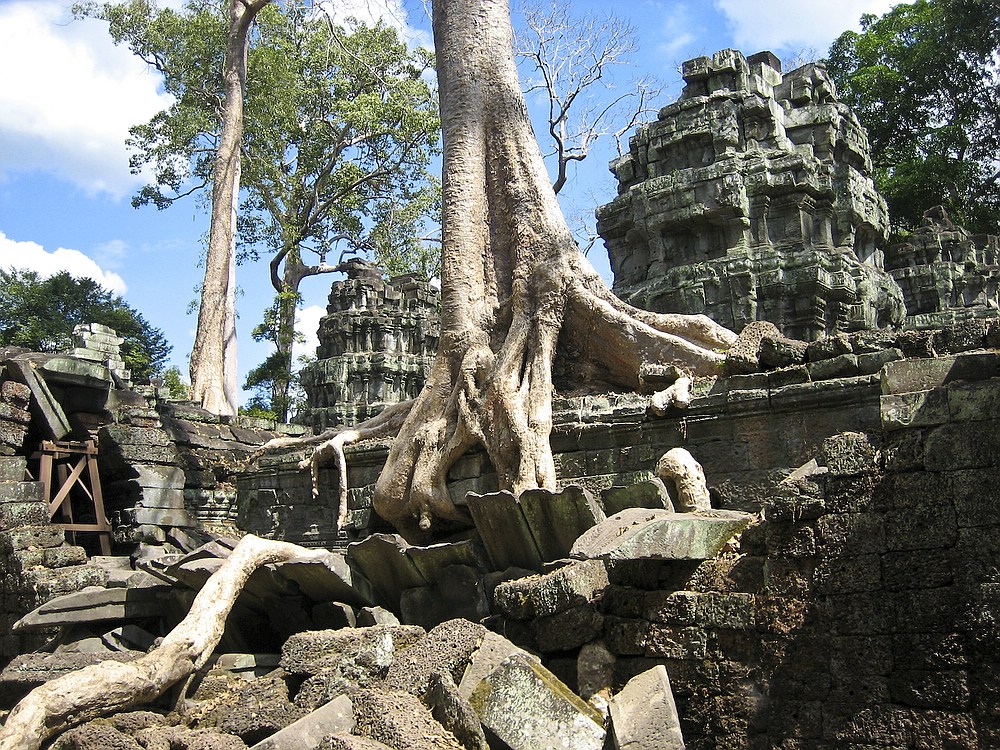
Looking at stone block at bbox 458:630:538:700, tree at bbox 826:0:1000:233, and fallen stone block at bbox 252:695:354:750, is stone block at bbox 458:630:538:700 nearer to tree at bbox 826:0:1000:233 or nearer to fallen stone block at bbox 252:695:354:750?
fallen stone block at bbox 252:695:354:750

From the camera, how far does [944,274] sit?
1783 cm

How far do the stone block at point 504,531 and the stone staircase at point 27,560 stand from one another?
352cm

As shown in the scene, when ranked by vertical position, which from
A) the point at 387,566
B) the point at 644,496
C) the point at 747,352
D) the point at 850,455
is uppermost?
the point at 747,352

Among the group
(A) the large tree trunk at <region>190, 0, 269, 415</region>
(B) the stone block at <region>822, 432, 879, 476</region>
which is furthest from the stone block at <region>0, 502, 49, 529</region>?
(A) the large tree trunk at <region>190, 0, 269, 415</region>

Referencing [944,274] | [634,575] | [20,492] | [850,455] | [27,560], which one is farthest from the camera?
[944,274]

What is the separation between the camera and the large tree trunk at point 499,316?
22.0ft

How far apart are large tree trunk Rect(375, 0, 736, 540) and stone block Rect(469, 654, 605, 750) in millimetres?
2466

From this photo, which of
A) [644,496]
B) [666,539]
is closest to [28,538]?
[644,496]

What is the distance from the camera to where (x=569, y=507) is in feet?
16.1

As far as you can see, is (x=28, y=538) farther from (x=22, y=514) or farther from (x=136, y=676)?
(x=136, y=676)

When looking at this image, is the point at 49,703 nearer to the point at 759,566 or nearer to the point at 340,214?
the point at 759,566

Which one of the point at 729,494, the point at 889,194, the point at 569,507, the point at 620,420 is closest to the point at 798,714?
the point at 569,507

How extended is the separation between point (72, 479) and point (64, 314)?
2771cm

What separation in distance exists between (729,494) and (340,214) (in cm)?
2253
